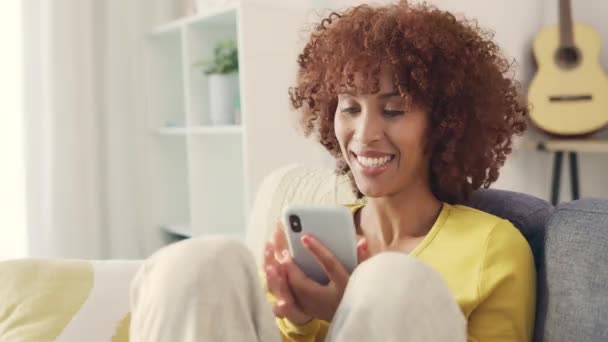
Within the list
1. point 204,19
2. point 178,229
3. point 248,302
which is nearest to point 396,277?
point 248,302

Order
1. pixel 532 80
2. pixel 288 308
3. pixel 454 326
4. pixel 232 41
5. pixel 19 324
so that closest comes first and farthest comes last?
pixel 454 326
pixel 288 308
pixel 19 324
pixel 232 41
pixel 532 80

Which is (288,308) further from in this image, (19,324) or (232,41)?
(232,41)

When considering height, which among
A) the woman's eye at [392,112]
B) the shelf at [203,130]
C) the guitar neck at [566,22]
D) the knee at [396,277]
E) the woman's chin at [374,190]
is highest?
the guitar neck at [566,22]

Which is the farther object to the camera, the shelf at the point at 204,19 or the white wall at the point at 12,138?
the white wall at the point at 12,138

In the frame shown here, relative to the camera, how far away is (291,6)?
7.74 ft

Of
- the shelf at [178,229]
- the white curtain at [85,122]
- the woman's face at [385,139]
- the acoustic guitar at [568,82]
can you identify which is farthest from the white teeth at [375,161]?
the white curtain at [85,122]

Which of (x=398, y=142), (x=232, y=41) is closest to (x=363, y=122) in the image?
(x=398, y=142)

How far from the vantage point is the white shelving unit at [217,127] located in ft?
6.82

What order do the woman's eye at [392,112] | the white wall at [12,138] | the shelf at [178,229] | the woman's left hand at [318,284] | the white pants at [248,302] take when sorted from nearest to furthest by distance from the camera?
the white pants at [248,302] → the woman's left hand at [318,284] → the woman's eye at [392,112] → the white wall at [12,138] → the shelf at [178,229]

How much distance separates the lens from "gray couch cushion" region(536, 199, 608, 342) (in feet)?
2.70

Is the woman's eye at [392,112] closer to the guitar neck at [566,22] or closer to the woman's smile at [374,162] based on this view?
the woman's smile at [374,162]

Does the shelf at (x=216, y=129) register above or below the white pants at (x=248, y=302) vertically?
above

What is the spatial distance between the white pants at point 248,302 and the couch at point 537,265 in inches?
7.2

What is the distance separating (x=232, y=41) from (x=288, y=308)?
1.44m
